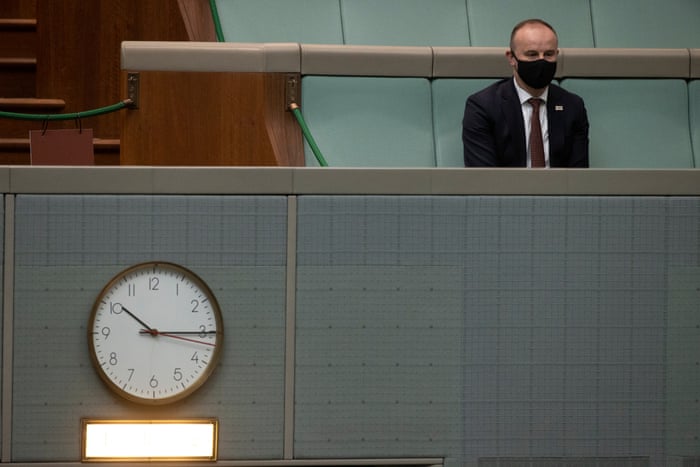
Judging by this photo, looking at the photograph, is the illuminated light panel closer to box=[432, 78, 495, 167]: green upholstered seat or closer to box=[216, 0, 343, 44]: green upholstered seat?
box=[432, 78, 495, 167]: green upholstered seat

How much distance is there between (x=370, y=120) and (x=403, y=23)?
576mm

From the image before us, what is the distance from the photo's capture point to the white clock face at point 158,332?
6.43 ft

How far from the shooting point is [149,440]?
197cm

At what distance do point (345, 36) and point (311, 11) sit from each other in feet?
0.46

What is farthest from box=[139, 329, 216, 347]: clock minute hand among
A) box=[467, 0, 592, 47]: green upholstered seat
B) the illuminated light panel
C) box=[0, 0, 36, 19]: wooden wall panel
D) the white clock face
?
box=[0, 0, 36, 19]: wooden wall panel

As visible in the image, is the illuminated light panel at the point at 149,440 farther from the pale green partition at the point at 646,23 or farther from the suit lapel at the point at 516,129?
the pale green partition at the point at 646,23

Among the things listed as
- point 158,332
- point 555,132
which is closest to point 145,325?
point 158,332

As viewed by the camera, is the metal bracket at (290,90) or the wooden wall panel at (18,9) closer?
the metal bracket at (290,90)

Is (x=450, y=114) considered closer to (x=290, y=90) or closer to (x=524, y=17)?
(x=290, y=90)

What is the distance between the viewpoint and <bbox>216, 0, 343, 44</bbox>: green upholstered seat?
138 inches

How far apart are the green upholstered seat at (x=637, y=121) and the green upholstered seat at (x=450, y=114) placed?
298 mm

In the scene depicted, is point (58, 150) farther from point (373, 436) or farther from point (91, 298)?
point (373, 436)

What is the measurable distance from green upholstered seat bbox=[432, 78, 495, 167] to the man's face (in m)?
0.38

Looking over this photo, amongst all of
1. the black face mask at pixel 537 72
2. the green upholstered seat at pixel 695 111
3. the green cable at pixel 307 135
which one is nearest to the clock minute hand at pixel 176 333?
the green cable at pixel 307 135
